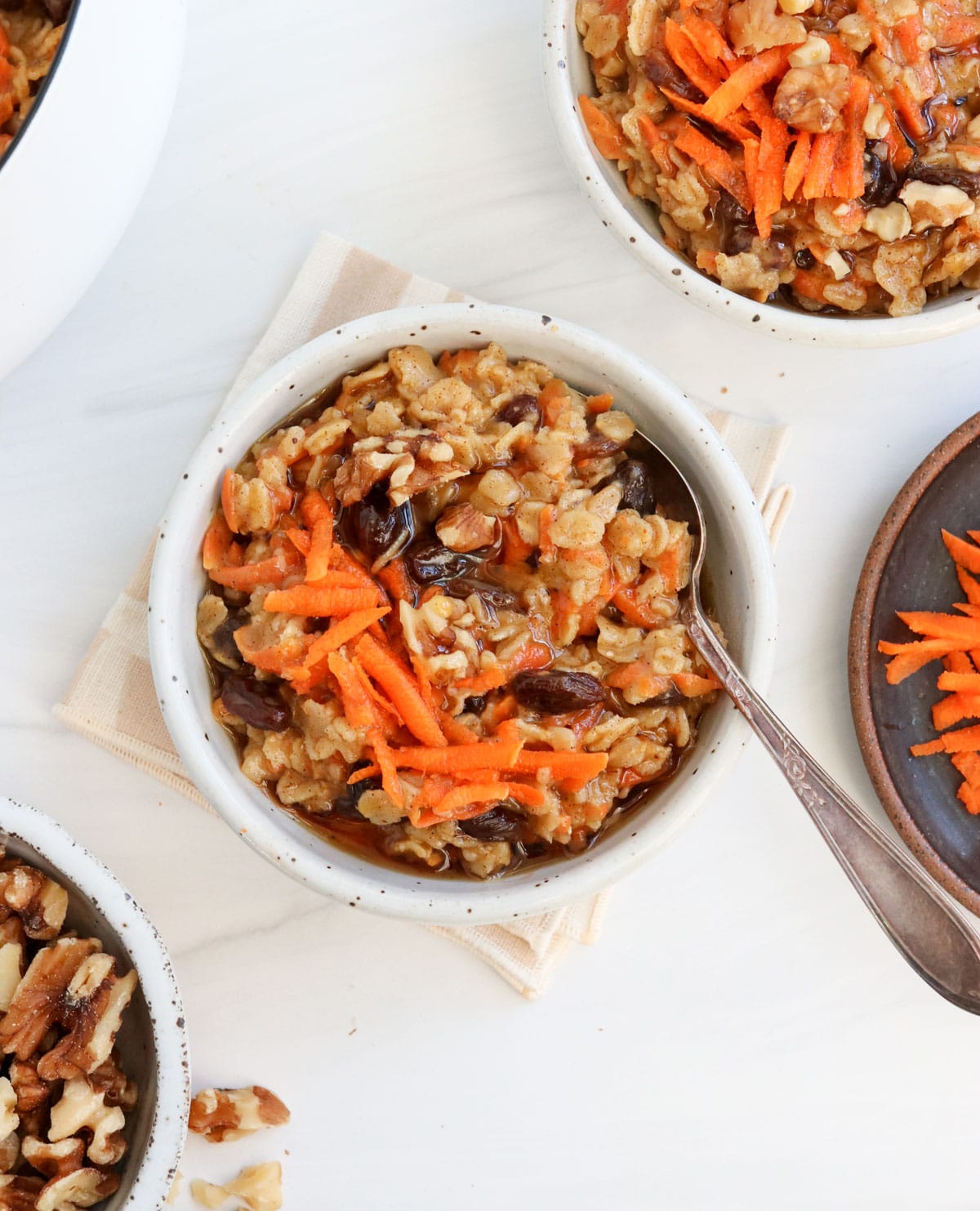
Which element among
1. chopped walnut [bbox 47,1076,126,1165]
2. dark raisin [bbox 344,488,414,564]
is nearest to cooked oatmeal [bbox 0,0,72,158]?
dark raisin [bbox 344,488,414,564]

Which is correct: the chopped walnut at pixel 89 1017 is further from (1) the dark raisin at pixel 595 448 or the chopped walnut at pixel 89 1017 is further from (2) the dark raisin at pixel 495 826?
Answer: (1) the dark raisin at pixel 595 448

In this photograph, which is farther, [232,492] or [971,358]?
[971,358]

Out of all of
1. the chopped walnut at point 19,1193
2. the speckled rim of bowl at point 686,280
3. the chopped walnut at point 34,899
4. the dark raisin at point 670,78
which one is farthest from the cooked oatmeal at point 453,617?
the chopped walnut at point 19,1193

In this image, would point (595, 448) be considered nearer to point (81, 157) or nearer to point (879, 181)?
point (879, 181)

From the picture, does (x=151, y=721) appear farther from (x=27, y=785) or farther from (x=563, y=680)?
(x=563, y=680)

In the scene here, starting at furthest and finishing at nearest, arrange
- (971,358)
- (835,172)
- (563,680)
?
(971,358) < (835,172) < (563,680)

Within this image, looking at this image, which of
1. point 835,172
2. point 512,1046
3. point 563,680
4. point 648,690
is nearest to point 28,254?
point 563,680
